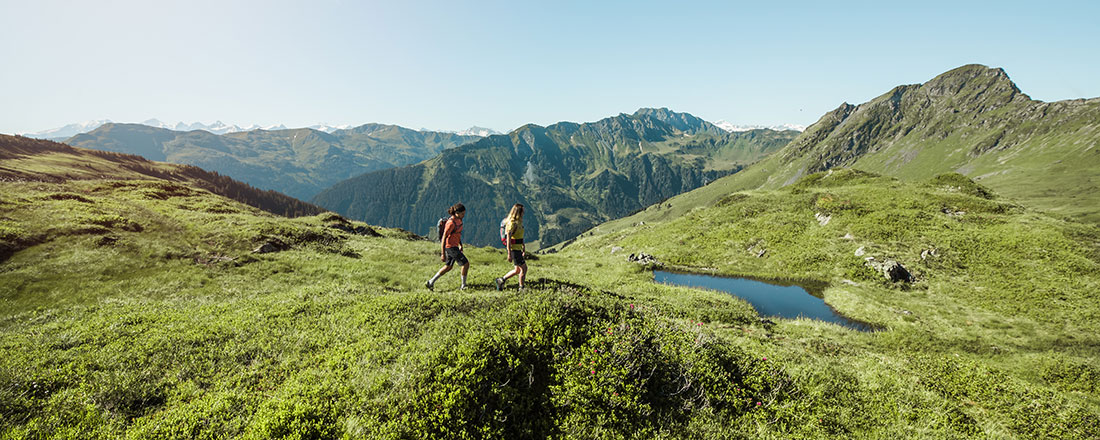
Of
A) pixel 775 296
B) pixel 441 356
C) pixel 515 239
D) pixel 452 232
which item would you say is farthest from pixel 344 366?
pixel 775 296

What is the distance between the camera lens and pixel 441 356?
28.6 feet

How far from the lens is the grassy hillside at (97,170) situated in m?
71.4

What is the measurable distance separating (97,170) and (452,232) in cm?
13232

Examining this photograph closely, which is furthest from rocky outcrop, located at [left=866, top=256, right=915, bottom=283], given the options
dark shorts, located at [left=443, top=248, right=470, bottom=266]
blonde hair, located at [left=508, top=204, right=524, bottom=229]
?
dark shorts, located at [left=443, top=248, right=470, bottom=266]

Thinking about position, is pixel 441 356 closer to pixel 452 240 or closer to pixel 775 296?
pixel 452 240

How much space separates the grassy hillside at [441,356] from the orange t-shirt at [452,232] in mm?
3076

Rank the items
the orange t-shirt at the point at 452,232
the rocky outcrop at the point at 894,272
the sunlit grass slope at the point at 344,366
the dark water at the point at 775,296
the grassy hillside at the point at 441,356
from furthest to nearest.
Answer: the rocky outcrop at the point at 894,272
the dark water at the point at 775,296
the orange t-shirt at the point at 452,232
the grassy hillside at the point at 441,356
the sunlit grass slope at the point at 344,366

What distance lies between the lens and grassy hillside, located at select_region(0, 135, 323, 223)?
7139cm

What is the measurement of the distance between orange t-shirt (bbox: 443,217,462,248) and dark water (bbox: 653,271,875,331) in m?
20.5

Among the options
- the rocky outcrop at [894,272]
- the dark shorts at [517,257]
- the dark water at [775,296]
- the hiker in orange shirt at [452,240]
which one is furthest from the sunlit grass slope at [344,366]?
the rocky outcrop at [894,272]

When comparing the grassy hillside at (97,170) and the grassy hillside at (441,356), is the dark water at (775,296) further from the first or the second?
the grassy hillside at (97,170)

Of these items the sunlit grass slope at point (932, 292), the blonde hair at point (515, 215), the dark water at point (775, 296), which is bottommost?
the dark water at point (775, 296)

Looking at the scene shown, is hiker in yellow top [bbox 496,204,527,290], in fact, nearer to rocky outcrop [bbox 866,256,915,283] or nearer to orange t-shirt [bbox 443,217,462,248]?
orange t-shirt [bbox 443,217,462,248]

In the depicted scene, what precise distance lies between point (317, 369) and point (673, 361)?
30.4 ft
